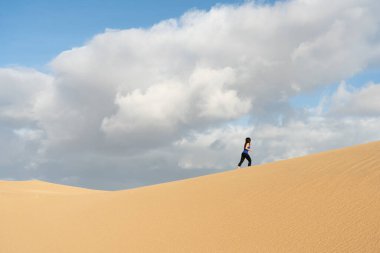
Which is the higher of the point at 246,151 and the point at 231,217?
the point at 246,151

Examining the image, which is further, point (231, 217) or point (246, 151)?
point (246, 151)

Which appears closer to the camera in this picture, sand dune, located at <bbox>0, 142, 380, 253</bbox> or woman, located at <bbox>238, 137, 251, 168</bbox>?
sand dune, located at <bbox>0, 142, 380, 253</bbox>

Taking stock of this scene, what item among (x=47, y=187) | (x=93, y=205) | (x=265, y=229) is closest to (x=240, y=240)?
(x=265, y=229)

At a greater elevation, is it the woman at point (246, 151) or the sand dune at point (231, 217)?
Answer: the woman at point (246, 151)

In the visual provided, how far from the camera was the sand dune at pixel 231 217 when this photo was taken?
20.1 feet

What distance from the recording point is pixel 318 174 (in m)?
9.24

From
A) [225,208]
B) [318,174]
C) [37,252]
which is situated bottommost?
[37,252]

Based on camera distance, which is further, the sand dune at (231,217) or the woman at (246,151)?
the woman at (246,151)

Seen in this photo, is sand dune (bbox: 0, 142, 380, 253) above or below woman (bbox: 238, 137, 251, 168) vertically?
below

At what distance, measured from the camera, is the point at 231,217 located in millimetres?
7645

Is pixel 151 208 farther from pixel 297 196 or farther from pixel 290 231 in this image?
pixel 290 231

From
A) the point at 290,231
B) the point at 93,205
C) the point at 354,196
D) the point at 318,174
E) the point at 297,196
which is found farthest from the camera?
the point at 93,205

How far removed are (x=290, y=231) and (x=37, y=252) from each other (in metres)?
4.88

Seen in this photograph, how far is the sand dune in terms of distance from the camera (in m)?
6.11
